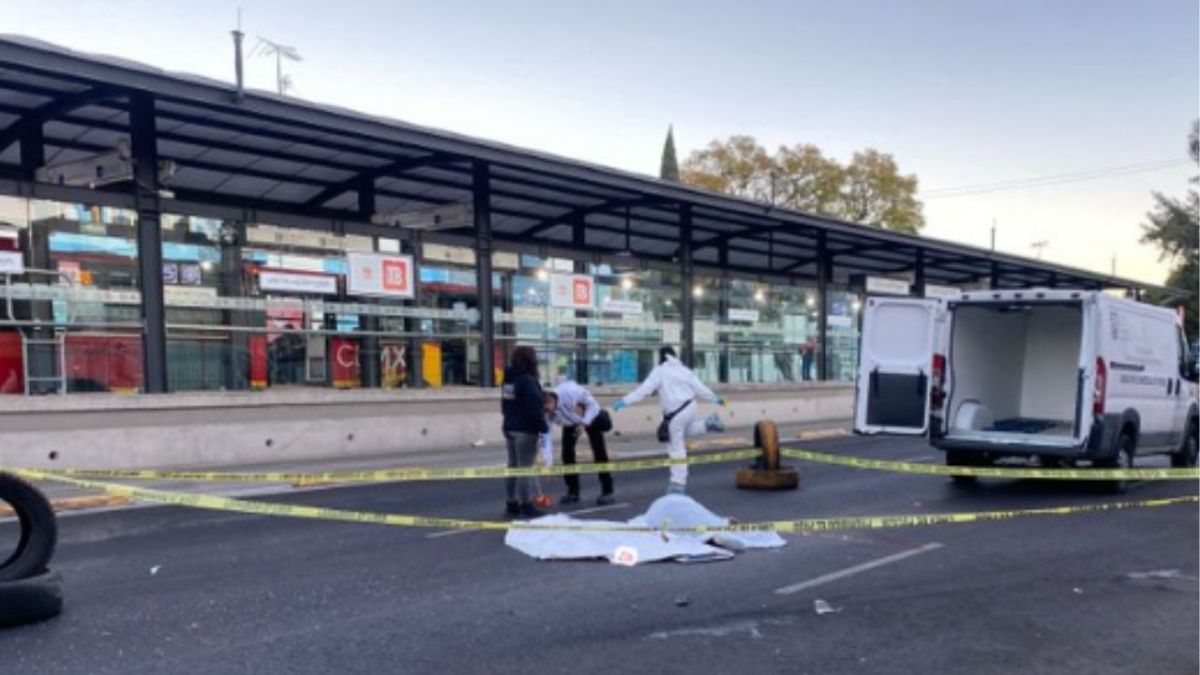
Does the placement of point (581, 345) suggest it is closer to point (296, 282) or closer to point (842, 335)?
point (296, 282)

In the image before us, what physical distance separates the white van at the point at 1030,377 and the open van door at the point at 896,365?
0.01 m

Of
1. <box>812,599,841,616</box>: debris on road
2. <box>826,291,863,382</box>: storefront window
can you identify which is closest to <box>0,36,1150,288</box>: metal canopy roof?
<box>826,291,863,382</box>: storefront window

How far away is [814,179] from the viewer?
185 feet

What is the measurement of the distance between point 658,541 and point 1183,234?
6639 centimetres

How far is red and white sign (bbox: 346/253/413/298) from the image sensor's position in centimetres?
1773

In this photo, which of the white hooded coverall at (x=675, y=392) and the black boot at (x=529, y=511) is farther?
the white hooded coverall at (x=675, y=392)

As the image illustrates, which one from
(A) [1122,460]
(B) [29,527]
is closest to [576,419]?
(B) [29,527]

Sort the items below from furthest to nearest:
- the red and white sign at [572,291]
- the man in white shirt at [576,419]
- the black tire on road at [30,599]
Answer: the red and white sign at [572,291] → the man in white shirt at [576,419] → the black tire on road at [30,599]

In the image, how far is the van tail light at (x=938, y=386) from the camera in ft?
38.1

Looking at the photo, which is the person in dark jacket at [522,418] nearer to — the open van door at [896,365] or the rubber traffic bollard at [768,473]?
the rubber traffic bollard at [768,473]

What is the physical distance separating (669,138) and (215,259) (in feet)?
189

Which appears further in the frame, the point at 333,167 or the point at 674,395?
the point at 333,167

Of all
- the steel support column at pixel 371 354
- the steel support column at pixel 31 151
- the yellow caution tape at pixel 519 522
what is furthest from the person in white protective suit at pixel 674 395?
the steel support column at pixel 31 151

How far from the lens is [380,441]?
17.1 meters
